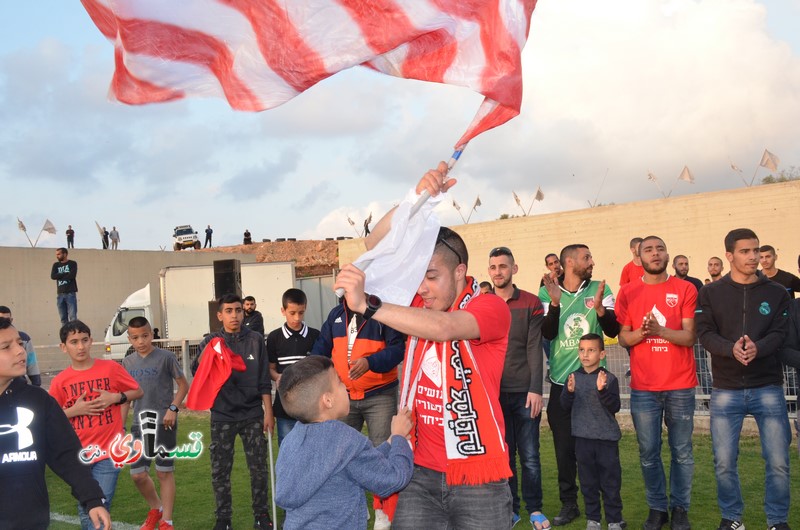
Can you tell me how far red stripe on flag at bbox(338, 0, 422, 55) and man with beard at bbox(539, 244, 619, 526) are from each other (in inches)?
139

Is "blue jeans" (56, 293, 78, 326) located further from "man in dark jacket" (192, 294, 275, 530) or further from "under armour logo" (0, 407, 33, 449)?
"under armour logo" (0, 407, 33, 449)

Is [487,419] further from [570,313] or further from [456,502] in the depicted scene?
[570,313]

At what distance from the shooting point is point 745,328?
6.42 metres

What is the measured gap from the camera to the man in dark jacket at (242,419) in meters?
7.53

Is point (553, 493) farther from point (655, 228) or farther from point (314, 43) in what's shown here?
point (655, 228)

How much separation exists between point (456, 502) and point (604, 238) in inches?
1111

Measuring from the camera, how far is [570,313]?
7.30 meters

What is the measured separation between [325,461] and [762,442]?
4234 millimetres

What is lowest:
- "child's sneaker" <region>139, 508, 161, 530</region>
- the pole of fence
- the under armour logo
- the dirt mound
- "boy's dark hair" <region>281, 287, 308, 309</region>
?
"child's sneaker" <region>139, 508, 161, 530</region>

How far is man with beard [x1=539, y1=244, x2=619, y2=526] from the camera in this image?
7.22 meters

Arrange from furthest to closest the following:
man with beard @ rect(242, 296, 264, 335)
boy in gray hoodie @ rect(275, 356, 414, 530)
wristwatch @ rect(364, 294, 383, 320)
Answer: man with beard @ rect(242, 296, 264, 335)
boy in gray hoodie @ rect(275, 356, 414, 530)
wristwatch @ rect(364, 294, 383, 320)

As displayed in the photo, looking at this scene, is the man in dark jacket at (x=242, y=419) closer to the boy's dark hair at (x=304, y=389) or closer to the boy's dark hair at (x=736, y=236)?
the boy's dark hair at (x=304, y=389)

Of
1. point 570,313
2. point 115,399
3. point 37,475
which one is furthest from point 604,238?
point 37,475

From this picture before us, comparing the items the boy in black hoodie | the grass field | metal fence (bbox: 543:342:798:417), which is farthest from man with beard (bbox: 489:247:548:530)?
the boy in black hoodie
